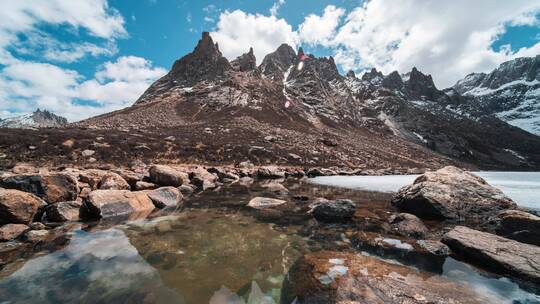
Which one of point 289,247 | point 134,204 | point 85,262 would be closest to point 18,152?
point 134,204

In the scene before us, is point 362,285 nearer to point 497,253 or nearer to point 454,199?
point 497,253

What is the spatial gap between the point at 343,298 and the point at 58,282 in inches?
268

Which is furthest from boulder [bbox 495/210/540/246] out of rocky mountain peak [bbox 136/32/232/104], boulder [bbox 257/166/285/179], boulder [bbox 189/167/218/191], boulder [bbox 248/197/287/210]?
rocky mountain peak [bbox 136/32/232/104]

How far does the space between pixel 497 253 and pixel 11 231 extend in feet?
53.9

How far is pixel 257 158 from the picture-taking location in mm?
48344

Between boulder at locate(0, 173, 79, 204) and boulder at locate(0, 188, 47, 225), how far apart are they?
1636 mm

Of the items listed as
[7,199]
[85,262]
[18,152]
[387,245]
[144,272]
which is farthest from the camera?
[18,152]

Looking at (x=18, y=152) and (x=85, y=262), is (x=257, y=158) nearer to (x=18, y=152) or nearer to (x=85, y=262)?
(x=18, y=152)

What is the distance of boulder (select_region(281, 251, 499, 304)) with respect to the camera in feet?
17.5

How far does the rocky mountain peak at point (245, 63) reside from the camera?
163 m

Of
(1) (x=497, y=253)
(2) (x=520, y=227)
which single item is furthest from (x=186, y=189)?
(2) (x=520, y=227)

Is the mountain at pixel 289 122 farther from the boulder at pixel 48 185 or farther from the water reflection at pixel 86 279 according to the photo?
the water reflection at pixel 86 279

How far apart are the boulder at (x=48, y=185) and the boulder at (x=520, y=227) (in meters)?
20.3

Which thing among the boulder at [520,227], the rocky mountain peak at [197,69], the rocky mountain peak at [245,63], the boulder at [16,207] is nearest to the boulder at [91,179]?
the boulder at [16,207]
